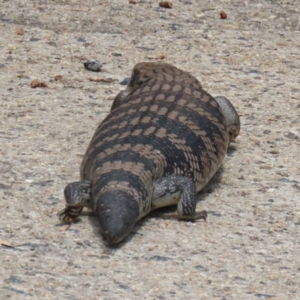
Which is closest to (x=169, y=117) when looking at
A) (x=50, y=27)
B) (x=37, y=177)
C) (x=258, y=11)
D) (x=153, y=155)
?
(x=153, y=155)

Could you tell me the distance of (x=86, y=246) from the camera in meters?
6.30

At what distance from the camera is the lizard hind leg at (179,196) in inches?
267

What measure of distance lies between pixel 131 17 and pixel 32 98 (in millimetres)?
2474

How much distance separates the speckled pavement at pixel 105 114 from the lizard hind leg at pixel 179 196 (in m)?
0.07

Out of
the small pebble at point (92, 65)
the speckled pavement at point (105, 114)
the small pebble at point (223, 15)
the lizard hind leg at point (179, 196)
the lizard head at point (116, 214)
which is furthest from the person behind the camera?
the small pebble at point (223, 15)

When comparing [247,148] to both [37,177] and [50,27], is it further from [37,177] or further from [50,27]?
[50,27]

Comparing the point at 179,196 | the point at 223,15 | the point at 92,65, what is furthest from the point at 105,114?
the point at 223,15

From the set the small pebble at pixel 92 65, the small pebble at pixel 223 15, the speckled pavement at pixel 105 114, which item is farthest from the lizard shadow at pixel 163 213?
the small pebble at pixel 223 15

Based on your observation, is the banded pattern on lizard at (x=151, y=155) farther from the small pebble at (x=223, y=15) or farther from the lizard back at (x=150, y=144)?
the small pebble at (x=223, y=15)

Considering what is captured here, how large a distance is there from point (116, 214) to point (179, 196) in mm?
734

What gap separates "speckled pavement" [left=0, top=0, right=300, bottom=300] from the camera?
6000mm

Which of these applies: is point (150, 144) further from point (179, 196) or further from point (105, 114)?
point (105, 114)

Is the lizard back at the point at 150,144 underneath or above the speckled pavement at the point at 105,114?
above

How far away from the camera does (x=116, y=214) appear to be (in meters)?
6.26
